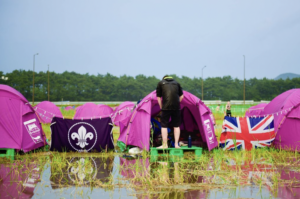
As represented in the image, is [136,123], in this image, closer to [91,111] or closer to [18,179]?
[18,179]

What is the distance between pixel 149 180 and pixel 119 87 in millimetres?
90205

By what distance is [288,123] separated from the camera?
11227 mm

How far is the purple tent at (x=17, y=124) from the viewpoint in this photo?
10.4m

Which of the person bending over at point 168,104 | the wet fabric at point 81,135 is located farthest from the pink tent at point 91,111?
the person bending over at point 168,104

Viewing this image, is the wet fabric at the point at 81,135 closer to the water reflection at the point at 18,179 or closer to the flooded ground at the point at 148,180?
the flooded ground at the point at 148,180

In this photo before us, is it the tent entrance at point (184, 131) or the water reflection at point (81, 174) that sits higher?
the tent entrance at point (184, 131)

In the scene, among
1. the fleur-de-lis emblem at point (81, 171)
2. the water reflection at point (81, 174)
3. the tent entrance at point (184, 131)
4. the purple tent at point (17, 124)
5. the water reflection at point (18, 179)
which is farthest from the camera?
the tent entrance at point (184, 131)

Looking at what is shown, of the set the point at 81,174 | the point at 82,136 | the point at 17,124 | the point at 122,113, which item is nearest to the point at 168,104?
the point at 82,136

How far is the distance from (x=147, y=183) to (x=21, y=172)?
3.02 m

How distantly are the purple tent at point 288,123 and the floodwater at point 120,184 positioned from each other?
317 cm

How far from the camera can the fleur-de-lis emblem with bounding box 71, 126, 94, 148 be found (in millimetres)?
11016

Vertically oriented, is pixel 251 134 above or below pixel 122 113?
below

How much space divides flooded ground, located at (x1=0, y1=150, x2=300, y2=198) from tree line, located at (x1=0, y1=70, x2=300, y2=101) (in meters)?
75.5

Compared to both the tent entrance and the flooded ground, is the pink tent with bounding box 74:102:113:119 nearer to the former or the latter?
the tent entrance
